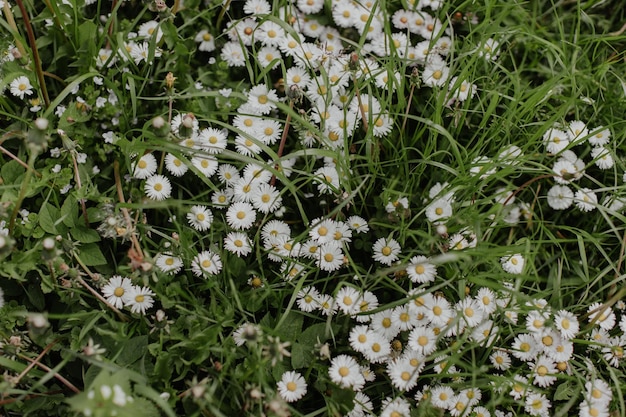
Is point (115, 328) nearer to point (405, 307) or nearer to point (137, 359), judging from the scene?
point (137, 359)

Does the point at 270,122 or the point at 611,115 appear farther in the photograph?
the point at 611,115

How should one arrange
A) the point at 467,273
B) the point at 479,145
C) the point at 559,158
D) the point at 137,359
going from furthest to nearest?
the point at 559,158
the point at 479,145
the point at 467,273
the point at 137,359

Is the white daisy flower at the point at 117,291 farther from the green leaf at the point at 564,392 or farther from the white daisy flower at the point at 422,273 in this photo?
the green leaf at the point at 564,392

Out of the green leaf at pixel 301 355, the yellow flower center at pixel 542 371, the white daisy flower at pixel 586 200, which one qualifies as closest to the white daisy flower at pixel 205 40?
the green leaf at pixel 301 355

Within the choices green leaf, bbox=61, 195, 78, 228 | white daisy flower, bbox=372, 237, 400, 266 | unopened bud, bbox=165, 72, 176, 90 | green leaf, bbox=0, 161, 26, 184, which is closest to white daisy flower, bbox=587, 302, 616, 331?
white daisy flower, bbox=372, 237, 400, 266

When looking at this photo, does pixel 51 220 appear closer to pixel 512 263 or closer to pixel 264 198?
pixel 264 198

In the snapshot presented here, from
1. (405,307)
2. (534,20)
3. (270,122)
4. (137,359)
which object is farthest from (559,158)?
(137,359)

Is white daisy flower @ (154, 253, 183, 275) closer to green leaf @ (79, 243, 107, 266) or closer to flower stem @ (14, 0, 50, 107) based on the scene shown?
green leaf @ (79, 243, 107, 266)

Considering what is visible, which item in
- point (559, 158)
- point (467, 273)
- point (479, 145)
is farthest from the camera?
point (559, 158)
